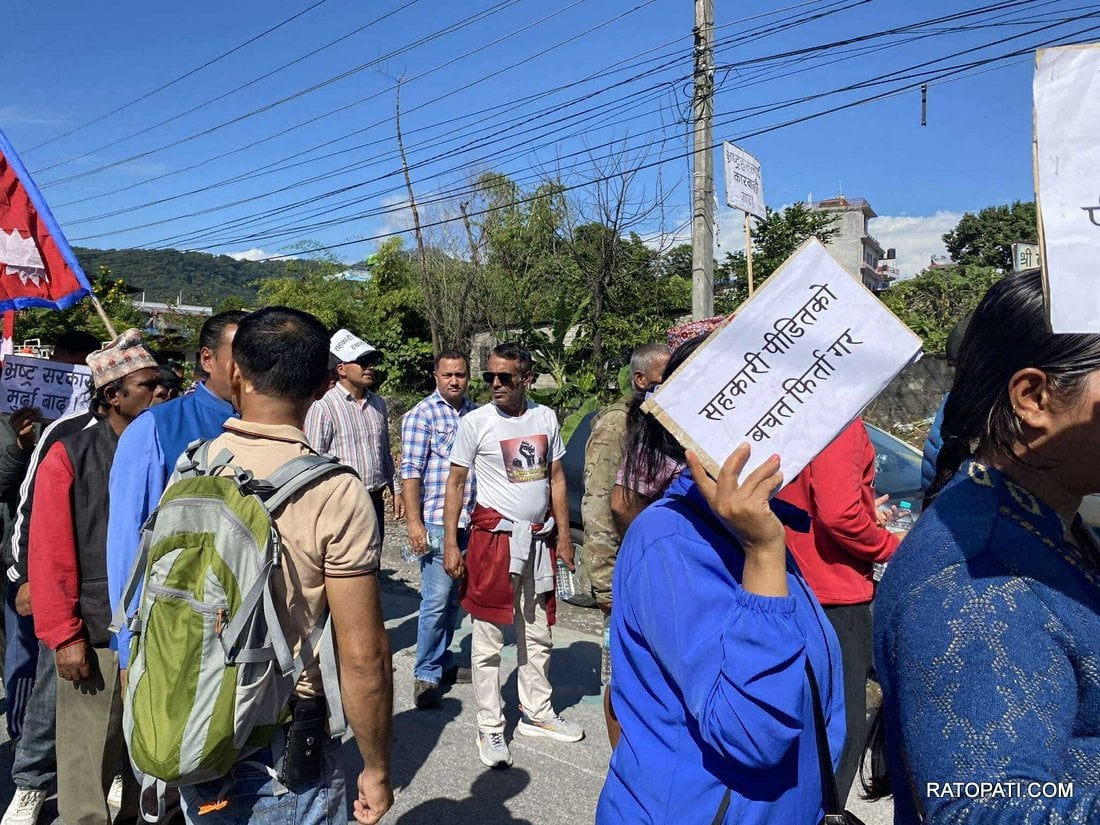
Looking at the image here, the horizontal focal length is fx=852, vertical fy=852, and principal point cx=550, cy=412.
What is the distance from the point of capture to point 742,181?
6738mm

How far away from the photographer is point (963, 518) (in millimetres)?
1340

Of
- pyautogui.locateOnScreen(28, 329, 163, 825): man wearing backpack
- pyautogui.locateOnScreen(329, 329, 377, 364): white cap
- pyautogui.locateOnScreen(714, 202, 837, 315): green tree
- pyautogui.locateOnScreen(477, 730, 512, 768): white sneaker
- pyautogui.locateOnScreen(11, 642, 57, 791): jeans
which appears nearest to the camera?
pyautogui.locateOnScreen(28, 329, 163, 825): man wearing backpack

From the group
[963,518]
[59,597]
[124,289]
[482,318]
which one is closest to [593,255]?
[482,318]

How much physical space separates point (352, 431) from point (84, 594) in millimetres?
2563

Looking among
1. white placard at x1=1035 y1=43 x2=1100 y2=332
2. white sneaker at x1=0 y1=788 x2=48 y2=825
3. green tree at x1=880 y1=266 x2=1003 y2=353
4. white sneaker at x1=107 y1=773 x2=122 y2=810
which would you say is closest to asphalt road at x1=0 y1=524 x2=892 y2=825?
white sneaker at x1=0 y1=788 x2=48 y2=825

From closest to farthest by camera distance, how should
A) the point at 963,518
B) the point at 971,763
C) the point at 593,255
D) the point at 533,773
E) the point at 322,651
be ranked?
1. the point at 971,763
2. the point at 963,518
3. the point at 322,651
4. the point at 533,773
5. the point at 593,255

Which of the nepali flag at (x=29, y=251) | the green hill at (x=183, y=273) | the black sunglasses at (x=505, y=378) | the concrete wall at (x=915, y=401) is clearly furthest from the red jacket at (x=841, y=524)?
the green hill at (x=183, y=273)

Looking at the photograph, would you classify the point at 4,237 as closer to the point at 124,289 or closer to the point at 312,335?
the point at 312,335

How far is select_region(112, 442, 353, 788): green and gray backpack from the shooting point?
1.86 meters

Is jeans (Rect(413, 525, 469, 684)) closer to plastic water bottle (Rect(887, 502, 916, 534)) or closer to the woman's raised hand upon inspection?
plastic water bottle (Rect(887, 502, 916, 534))

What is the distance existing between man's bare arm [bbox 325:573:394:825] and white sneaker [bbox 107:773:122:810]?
5.92 feet

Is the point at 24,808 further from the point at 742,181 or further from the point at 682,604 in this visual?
the point at 742,181

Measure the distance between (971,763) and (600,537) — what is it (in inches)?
103

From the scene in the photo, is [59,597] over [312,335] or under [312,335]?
under
